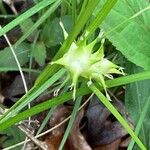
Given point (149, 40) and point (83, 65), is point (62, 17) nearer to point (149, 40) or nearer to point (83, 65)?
point (149, 40)

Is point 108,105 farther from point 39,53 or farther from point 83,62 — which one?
point 39,53

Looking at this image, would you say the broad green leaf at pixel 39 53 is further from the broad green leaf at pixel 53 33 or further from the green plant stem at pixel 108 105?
the green plant stem at pixel 108 105

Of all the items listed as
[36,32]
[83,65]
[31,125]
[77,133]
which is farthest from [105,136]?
[83,65]

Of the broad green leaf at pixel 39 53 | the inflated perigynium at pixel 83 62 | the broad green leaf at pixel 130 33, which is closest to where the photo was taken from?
the inflated perigynium at pixel 83 62

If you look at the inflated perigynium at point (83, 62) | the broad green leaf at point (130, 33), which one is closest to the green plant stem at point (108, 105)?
the inflated perigynium at point (83, 62)

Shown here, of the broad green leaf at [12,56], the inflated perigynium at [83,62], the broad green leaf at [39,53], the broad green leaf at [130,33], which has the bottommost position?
the broad green leaf at [130,33]

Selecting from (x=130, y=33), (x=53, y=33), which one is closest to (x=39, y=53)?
(x=53, y=33)
